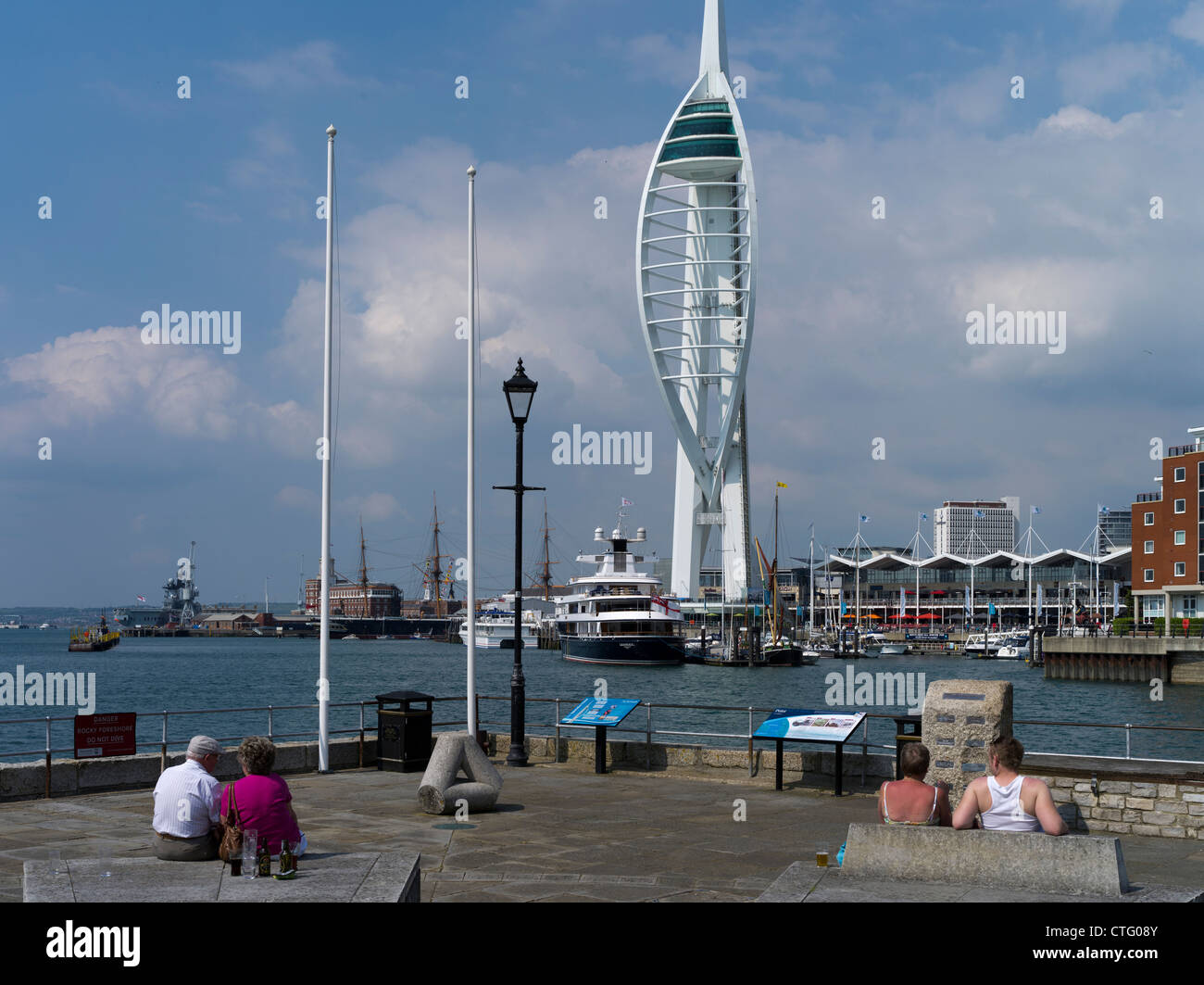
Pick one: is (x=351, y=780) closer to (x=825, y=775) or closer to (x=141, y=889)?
(x=825, y=775)

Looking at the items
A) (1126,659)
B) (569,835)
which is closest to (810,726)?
(569,835)

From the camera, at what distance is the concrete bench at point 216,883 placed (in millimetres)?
6676

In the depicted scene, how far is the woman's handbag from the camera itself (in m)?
8.30

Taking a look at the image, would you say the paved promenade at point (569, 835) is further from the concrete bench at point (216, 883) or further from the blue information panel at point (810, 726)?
the concrete bench at point (216, 883)

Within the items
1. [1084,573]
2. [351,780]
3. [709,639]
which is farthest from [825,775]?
[1084,573]

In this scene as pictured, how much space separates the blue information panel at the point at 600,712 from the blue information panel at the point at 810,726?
2.34 meters

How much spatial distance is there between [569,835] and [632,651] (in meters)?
88.8

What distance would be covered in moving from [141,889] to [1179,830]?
34.9 feet

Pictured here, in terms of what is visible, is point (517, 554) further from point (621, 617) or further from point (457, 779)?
point (621, 617)

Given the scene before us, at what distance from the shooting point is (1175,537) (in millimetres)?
97688

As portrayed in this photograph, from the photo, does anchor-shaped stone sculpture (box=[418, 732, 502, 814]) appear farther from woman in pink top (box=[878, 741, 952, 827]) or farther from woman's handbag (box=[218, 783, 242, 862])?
woman in pink top (box=[878, 741, 952, 827])

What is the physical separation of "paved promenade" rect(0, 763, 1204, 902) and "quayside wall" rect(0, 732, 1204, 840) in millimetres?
344
